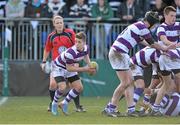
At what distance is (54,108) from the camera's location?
A: 15742 millimetres

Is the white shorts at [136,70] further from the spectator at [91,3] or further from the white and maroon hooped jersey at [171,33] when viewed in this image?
the spectator at [91,3]

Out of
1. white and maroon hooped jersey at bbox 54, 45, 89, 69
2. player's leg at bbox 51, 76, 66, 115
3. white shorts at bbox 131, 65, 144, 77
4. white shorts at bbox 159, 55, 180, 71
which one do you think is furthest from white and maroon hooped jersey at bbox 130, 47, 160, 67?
player's leg at bbox 51, 76, 66, 115

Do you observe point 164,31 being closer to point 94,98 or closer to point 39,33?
point 94,98

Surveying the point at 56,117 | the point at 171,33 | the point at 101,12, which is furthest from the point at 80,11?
the point at 56,117

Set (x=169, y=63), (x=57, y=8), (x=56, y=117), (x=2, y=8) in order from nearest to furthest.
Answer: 1. (x=56, y=117)
2. (x=169, y=63)
3. (x=57, y=8)
4. (x=2, y=8)

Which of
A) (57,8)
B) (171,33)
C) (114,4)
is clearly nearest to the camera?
(171,33)

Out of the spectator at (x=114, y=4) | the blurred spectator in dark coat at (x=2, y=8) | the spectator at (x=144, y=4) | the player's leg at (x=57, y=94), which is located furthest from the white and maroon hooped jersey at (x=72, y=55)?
the spectator at (x=114, y=4)

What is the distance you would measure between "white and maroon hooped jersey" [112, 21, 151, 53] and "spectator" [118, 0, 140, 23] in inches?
320

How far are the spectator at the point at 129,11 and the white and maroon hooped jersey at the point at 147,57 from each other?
7631mm

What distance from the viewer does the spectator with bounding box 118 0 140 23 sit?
23094 millimetres

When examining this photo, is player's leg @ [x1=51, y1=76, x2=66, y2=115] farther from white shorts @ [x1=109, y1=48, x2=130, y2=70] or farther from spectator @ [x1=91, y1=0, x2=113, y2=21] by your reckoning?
spectator @ [x1=91, y1=0, x2=113, y2=21]

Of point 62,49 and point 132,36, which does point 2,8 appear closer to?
point 62,49

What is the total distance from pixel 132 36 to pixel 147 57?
0.74m

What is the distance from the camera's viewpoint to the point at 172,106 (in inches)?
600
